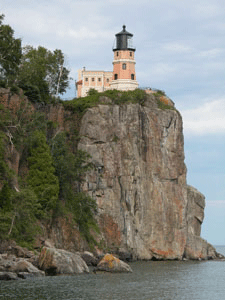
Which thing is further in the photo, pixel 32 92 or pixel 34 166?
pixel 32 92

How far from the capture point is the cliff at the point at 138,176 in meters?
103

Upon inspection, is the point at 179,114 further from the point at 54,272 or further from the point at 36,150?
the point at 54,272

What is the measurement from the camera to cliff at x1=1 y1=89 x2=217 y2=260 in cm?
10344

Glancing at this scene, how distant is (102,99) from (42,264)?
4802 cm

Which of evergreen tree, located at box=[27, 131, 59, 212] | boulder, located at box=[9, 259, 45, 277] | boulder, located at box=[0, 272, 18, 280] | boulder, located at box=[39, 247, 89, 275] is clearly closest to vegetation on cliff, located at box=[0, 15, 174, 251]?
evergreen tree, located at box=[27, 131, 59, 212]

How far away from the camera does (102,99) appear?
110 meters

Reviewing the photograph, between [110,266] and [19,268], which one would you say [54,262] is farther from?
[110,266]

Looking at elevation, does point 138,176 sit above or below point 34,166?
above

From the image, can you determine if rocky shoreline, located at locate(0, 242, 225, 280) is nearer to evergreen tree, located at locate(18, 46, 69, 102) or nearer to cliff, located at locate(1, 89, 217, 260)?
cliff, located at locate(1, 89, 217, 260)

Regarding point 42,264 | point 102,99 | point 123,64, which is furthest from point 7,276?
point 123,64

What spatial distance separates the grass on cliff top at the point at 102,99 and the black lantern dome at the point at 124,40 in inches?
525

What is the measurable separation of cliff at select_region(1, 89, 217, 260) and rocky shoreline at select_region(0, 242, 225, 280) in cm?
2479

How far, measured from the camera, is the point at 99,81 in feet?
434

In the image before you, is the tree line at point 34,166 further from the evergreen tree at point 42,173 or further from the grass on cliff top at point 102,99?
the grass on cliff top at point 102,99
